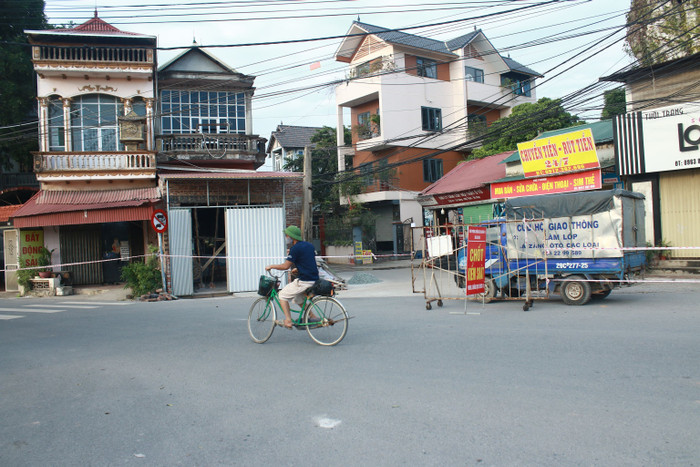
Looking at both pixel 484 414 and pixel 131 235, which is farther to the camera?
pixel 131 235

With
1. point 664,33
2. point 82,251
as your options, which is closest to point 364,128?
point 664,33

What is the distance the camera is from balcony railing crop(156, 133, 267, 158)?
2064 cm

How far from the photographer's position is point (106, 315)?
Result: 1202 centimetres

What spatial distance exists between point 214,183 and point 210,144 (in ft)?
13.2

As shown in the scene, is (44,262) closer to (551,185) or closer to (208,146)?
(208,146)

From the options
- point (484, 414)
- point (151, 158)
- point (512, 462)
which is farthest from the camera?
point (151, 158)

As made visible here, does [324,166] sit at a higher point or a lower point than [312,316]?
higher

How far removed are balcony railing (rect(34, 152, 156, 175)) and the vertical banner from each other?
13.4 m

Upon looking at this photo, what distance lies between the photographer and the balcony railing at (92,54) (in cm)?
1942

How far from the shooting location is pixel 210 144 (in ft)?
69.3

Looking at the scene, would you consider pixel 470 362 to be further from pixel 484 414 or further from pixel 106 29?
pixel 106 29

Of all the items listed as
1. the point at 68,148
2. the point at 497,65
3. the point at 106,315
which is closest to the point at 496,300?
the point at 106,315

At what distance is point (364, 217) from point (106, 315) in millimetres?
19916

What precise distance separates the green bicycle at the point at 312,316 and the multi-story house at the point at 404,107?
23.7 m
